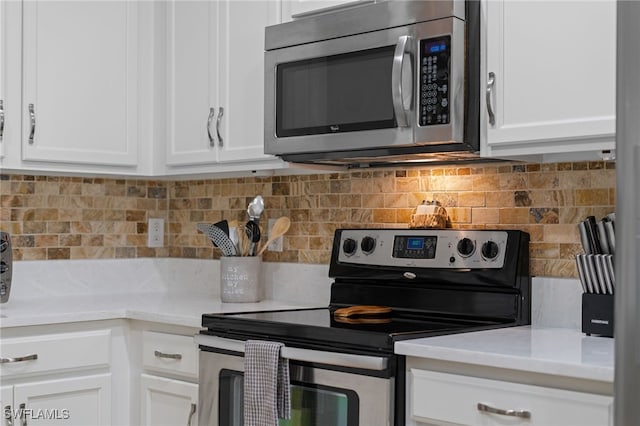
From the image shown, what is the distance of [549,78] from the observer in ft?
6.89

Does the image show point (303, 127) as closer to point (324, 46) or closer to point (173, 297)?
point (324, 46)

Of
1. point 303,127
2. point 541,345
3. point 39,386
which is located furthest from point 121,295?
point 541,345

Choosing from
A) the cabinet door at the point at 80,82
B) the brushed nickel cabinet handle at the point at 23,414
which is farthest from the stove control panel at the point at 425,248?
the brushed nickel cabinet handle at the point at 23,414

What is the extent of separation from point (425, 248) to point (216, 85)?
0.95m

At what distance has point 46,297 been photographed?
3234mm

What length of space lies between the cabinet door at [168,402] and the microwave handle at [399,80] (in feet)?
3.42

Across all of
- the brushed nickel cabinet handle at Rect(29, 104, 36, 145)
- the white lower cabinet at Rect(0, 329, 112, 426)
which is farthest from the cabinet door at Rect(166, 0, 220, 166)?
the white lower cabinet at Rect(0, 329, 112, 426)

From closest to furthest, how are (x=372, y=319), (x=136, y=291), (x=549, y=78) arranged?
(x=549, y=78)
(x=372, y=319)
(x=136, y=291)

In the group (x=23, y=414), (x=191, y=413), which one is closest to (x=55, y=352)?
(x=23, y=414)

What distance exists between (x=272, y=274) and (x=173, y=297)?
41 centimetres

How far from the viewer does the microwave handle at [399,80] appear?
90.0 inches

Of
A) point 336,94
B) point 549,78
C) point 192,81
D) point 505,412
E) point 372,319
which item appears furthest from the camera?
point 192,81

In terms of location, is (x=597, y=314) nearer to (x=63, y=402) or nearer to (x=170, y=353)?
(x=170, y=353)

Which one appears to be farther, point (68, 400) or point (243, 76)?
point (243, 76)
